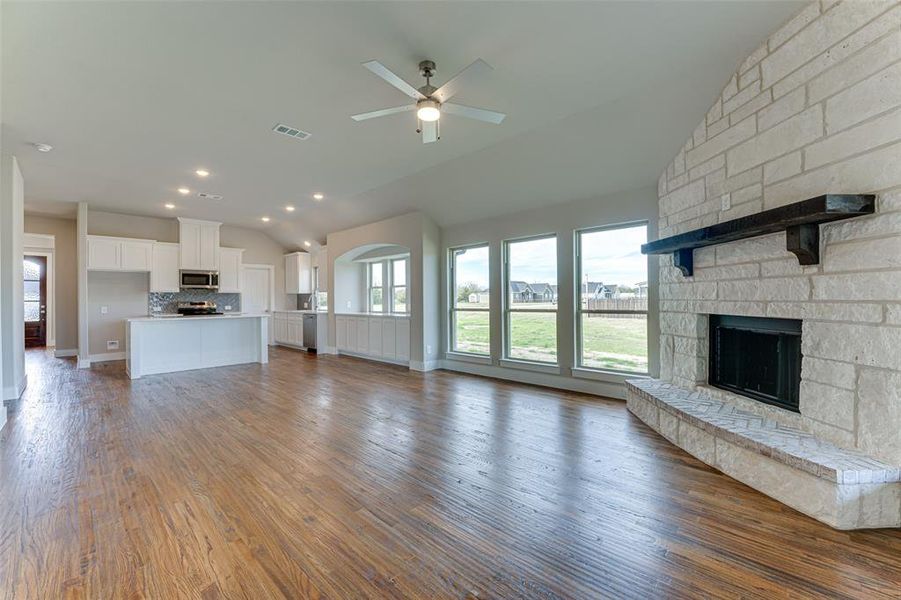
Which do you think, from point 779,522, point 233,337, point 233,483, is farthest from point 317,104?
point 233,337

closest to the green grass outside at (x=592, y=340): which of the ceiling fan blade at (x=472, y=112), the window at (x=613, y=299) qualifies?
the window at (x=613, y=299)

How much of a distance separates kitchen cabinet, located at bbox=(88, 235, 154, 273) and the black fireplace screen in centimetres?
992

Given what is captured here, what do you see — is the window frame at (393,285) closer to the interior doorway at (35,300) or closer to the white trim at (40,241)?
the white trim at (40,241)

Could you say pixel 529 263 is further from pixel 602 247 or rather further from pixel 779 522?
pixel 779 522

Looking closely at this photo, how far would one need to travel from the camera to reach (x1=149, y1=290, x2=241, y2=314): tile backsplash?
27.6 ft

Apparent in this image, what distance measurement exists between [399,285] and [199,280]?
454cm

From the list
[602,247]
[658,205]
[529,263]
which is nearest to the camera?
[658,205]

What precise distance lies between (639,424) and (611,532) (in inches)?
76.6

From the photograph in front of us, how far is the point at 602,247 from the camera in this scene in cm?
495

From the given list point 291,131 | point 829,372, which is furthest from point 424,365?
point 829,372

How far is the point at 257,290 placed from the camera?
10.2 metres

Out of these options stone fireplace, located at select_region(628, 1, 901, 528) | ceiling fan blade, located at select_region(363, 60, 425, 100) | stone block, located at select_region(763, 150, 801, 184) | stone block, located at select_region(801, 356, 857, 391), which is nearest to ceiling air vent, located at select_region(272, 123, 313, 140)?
ceiling fan blade, located at select_region(363, 60, 425, 100)

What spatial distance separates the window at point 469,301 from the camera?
6.34 meters

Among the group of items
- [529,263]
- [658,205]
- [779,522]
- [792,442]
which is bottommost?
[779,522]
